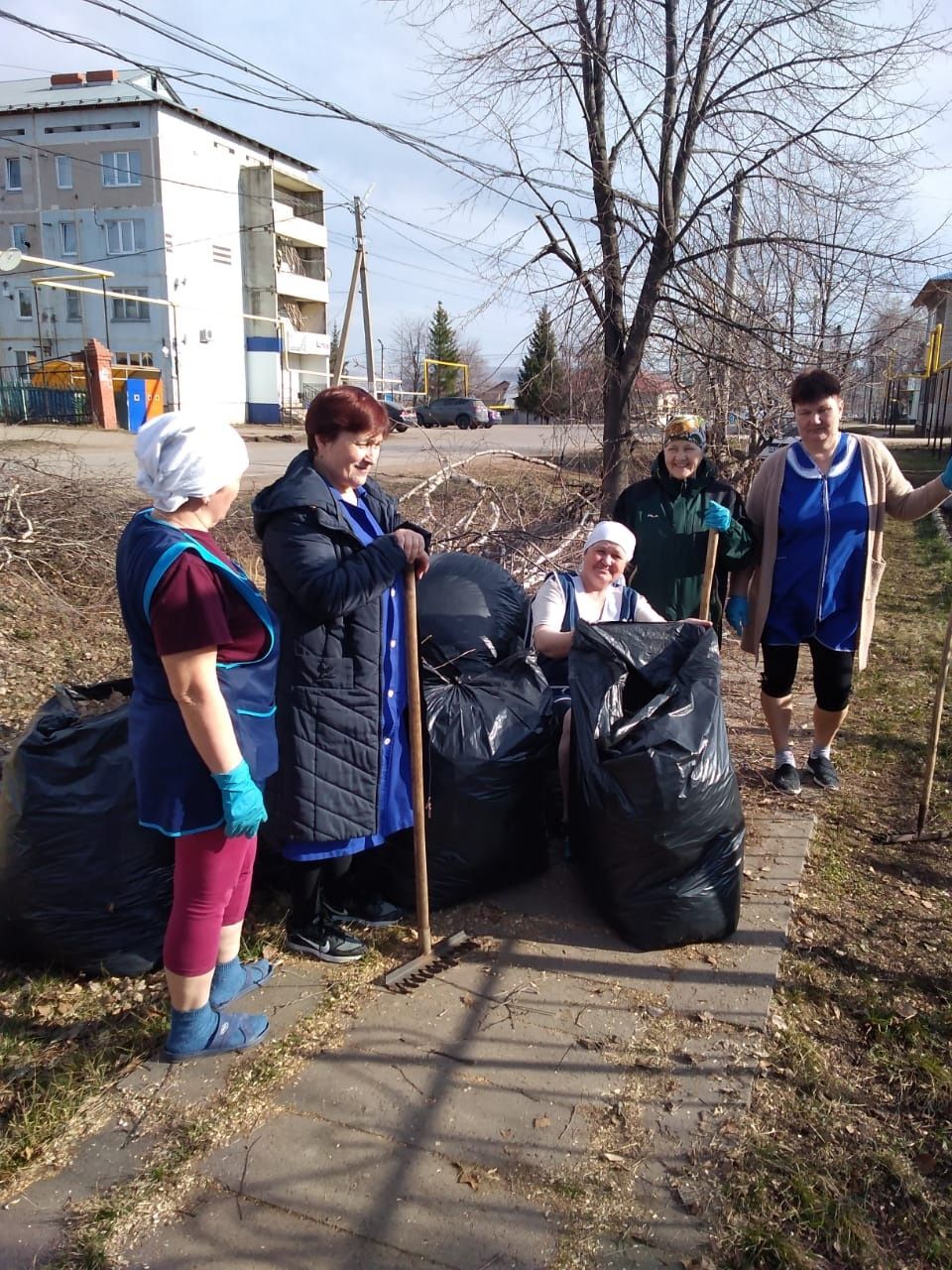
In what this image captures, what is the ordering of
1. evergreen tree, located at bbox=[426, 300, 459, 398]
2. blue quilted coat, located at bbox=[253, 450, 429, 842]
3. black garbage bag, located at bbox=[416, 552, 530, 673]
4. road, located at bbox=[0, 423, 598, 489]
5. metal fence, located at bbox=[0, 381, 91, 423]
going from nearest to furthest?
blue quilted coat, located at bbox=[253, 450, 429, 842]
black garbage bag, located at bbox=[416, 552, 530, 673]
road, located at bbox=[0, 423, 598, 489]
metal fence, located at bbox=[0, 381, 91, 423]
evergreen tree, located at bbox=[426, 300, 459, 398]

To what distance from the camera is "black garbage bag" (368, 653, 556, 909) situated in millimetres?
2750

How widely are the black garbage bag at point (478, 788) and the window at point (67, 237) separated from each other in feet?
128

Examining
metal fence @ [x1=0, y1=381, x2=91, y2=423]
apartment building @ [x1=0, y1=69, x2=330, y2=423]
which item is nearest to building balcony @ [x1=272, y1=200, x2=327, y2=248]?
apartment building @ [x1=0, y1=69, x2=330, y2=423]

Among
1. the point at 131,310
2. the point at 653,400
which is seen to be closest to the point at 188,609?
the point at 653,400

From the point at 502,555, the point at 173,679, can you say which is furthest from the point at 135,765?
the point at 502,555

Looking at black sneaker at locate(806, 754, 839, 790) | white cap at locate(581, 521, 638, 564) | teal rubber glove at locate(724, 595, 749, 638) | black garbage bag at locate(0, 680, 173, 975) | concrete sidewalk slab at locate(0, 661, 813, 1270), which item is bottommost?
concrete sidewalk slab at locate(0, 661, 813, 1270)

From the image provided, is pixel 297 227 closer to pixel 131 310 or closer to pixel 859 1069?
pixel 131 310

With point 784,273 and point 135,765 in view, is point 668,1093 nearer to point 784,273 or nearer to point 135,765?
point 135,765

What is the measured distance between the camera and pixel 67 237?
35312 millimetres

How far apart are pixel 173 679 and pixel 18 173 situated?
4168 cm

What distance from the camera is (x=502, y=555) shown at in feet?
18.2

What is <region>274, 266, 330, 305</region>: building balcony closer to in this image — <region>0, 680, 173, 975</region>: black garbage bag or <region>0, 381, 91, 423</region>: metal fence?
<region>0, 381, 91, 423</region>: metal fence

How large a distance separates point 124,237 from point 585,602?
37.1 metres

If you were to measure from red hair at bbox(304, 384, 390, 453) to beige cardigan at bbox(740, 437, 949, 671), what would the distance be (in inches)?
71.3
